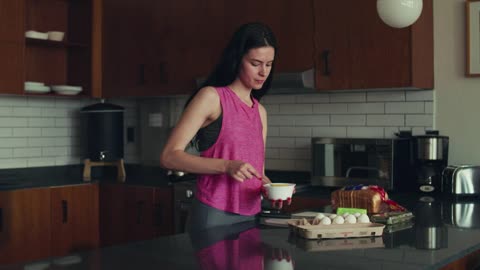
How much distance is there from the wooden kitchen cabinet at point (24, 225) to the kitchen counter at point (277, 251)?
2123 millimetres

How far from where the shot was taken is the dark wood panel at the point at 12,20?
429 cm

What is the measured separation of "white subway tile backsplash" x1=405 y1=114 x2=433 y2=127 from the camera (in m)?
3.82

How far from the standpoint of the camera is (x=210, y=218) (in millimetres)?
2438

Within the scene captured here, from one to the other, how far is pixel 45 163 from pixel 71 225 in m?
0.81

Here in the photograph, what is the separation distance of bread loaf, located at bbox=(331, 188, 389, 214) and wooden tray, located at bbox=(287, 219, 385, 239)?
40 centimetres

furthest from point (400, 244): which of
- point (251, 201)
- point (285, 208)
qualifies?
point (285, 208)

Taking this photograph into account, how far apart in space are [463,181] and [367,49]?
0.87 m

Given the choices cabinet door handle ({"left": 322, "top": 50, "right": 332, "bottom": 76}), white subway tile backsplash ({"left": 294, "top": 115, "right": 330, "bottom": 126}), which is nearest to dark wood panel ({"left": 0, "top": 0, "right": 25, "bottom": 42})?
white subway tile backsplash ({"left": 294, "top": 115, "right": 330, "bottom": 126})

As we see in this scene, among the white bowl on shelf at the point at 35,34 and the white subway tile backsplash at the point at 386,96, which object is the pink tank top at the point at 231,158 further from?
the white bowl on shelf at the point at 35,34

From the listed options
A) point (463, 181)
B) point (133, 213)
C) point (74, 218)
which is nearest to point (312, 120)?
point (463, 181)

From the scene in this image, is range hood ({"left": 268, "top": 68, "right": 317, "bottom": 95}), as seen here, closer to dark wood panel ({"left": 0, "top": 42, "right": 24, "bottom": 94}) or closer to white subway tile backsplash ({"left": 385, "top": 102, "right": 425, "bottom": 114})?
white subway tile backsplash ({"left": 385, "top": 102, "right": 425, "bottom": 114})

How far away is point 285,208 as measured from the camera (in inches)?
149

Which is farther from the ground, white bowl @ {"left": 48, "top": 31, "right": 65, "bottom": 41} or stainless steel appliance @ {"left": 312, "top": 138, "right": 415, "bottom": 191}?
white bowl @ {"left": 48, "top": 31, "right": 65, "bottom": 41}

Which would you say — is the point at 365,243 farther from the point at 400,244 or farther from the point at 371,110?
the point at 371,110
